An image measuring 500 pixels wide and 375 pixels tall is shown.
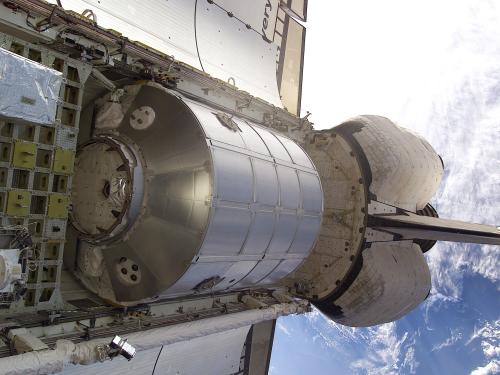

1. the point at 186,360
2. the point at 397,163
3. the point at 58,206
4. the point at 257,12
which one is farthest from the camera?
the point at 257,12

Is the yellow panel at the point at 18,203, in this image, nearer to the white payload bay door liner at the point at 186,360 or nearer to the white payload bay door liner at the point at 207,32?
the white payload bay door liner at the point at 186,360

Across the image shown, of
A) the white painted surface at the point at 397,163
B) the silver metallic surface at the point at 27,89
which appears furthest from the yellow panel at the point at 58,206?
the white painted surface at the point at 397,163

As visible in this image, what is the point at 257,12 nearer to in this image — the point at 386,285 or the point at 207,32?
the point at 207,32

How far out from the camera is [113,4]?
6.76 meters

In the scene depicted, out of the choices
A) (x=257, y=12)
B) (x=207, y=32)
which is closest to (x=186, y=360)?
(x=207, y=32)

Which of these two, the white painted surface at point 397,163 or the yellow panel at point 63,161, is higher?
the white painted surface at point 397,163

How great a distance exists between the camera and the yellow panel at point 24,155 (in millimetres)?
4520

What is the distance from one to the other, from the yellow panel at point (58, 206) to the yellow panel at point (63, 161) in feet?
0.94

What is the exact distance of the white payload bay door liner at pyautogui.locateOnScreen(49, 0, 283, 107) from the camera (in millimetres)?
6910

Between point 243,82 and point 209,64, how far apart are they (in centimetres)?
112

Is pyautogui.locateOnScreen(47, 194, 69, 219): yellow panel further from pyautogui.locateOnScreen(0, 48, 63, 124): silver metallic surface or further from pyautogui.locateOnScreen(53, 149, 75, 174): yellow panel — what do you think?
pyautogui.locateOnScreen(0, 48, 63, 124): silver metallic surface

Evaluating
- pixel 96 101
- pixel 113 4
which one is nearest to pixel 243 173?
pixel 96 101

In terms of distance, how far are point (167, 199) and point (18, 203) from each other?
61.7 inches

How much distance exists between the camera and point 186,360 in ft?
23.7
